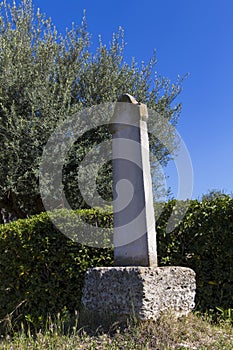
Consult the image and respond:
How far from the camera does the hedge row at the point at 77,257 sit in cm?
534

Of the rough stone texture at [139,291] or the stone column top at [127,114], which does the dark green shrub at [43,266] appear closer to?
the rough stone texture at [139,291]

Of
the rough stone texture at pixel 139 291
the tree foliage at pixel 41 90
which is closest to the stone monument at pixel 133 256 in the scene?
the rough stone texture at pixel 139 291

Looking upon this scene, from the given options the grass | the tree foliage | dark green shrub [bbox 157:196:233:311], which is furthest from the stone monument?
the tree foliage

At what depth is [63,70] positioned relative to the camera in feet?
35.9

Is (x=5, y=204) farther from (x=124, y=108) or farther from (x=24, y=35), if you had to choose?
(x=124, y=108)

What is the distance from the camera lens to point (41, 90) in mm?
10250

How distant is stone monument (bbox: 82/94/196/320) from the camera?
163 inches

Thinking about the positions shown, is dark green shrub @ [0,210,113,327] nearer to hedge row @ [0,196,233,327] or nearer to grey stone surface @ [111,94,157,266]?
hedge row @ [0,196,233,327]

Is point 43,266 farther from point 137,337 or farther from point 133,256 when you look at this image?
point 137,337

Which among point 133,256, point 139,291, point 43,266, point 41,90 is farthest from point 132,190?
point 41,90

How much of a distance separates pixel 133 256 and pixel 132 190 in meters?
0.76

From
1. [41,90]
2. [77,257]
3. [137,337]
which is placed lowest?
[137,337]

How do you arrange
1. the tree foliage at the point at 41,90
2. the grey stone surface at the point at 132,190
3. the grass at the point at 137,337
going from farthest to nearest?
the tree foliage at the point at 41,90 < the grey stone surface at the point at 132,190 < the grass at the point at 137,337

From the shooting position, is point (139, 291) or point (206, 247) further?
point (206, 247)
